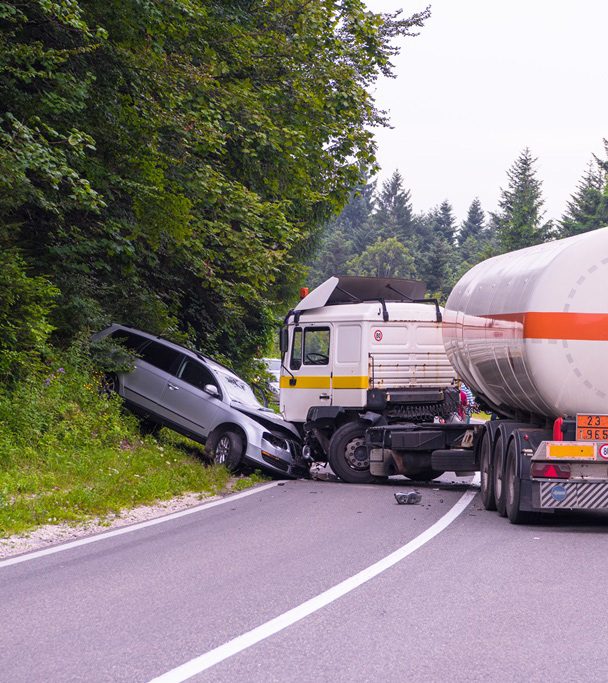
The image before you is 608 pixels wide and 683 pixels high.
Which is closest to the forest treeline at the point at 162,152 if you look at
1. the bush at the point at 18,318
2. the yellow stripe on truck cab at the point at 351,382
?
the bush at the point at 18,318

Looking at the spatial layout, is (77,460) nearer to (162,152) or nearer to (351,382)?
(351,382)

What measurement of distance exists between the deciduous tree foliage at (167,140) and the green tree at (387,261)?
409 ft

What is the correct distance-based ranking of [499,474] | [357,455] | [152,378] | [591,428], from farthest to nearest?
[152,378] → [357,455] → [499,474] → [591,428]

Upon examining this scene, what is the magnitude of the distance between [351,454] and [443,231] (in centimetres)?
15931

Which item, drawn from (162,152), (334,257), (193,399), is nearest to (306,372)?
(193,399)

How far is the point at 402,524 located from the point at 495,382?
2.72m

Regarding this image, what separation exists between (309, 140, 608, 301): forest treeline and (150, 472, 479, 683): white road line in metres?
66.8

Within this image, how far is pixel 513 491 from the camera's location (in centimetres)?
1294

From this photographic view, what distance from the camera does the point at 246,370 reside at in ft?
98.9

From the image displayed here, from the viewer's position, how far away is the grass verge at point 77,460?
12930mm

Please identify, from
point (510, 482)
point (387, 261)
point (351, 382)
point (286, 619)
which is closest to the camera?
point (286, 619)

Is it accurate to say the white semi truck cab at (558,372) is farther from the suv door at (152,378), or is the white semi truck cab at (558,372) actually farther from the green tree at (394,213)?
the green tree at (394,213)

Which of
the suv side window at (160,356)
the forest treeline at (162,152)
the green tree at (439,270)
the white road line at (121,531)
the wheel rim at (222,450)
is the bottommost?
the white road line at (121,531)

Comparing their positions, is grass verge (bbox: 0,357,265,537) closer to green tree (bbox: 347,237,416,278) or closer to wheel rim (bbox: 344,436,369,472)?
wheel rim (bbox: 344,436,369,472)
